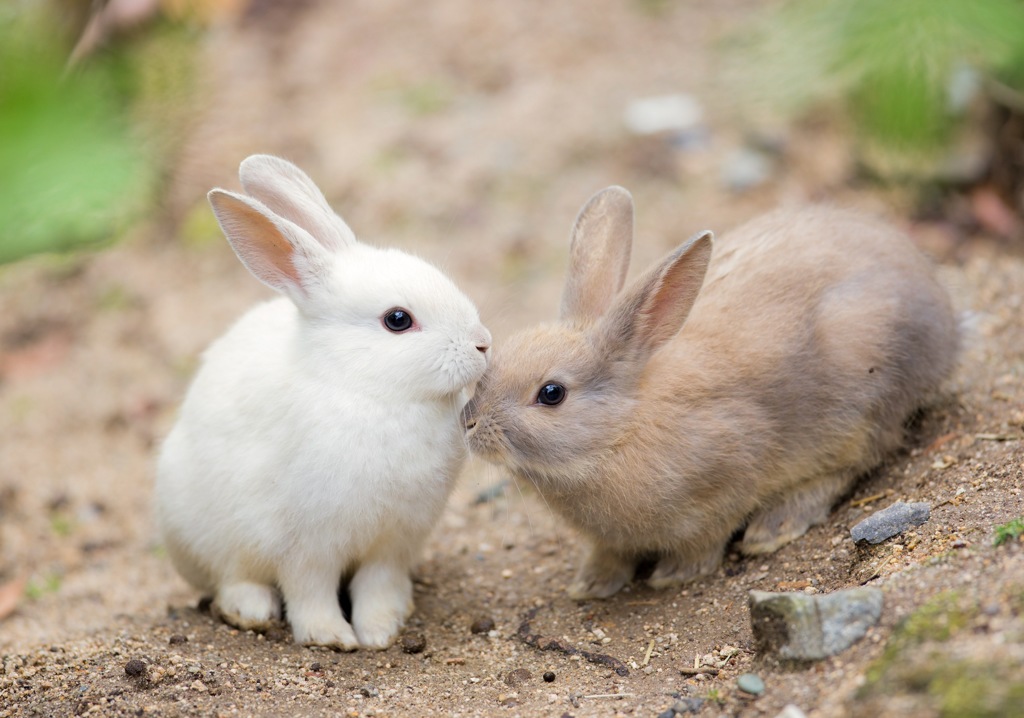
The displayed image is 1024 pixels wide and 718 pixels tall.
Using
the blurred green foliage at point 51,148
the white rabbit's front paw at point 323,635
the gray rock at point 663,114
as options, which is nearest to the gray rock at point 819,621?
the white rabbit's front paw at point 323,635

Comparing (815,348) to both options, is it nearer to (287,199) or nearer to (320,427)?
(320,427)

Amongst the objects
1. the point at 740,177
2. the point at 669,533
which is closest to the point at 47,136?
the point at 669,533

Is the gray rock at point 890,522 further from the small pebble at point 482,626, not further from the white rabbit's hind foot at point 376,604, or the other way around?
the white rabbit's hind foot at point 376,604

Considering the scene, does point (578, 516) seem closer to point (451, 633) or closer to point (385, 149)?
point (451, 633)

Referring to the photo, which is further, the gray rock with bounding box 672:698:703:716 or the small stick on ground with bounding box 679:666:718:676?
the small stick on ground with bounding box 679:666:718:676

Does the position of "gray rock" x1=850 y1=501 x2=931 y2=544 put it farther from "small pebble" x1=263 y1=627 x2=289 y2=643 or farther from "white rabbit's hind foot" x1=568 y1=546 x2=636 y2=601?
"small pebble" x1=263 y1=627 x2=289 y2=643

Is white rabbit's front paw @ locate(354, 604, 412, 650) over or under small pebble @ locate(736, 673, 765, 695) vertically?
under

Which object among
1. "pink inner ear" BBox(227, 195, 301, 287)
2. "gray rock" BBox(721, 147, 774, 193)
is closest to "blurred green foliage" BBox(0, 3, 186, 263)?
"pink inner ear" BBox(227, 195, 301, 287)
